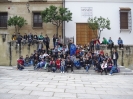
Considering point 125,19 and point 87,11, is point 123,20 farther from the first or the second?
point 87,11

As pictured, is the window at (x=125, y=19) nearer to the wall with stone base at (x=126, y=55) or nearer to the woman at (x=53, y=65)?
the wall with stone base at (x=126, y=55)

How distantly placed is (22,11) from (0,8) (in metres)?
2.51

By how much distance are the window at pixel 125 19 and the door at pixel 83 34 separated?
3.29 meters

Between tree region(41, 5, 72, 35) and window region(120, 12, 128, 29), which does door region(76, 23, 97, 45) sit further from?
window region(120, 12, 128, 29)

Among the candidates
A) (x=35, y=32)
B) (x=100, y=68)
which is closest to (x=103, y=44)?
(x=100, y=68)

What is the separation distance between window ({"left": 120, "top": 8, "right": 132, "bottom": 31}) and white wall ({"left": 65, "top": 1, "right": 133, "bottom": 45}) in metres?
0.48

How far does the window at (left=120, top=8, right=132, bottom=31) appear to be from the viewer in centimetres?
2386

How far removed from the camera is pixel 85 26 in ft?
78.1

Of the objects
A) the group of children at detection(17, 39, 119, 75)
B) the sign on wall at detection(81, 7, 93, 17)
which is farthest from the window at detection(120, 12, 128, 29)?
the group of children at detection(17, 39, 119, 75)

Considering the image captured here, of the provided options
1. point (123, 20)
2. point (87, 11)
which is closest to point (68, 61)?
point (87, 11)

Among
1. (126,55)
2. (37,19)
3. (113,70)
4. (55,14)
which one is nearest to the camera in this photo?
(113,70)

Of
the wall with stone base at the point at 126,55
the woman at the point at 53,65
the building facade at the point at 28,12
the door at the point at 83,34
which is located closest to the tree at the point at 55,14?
the building facade at the point at 28,12

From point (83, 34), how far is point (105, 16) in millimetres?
3152

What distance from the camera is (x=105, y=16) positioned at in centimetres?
2373
